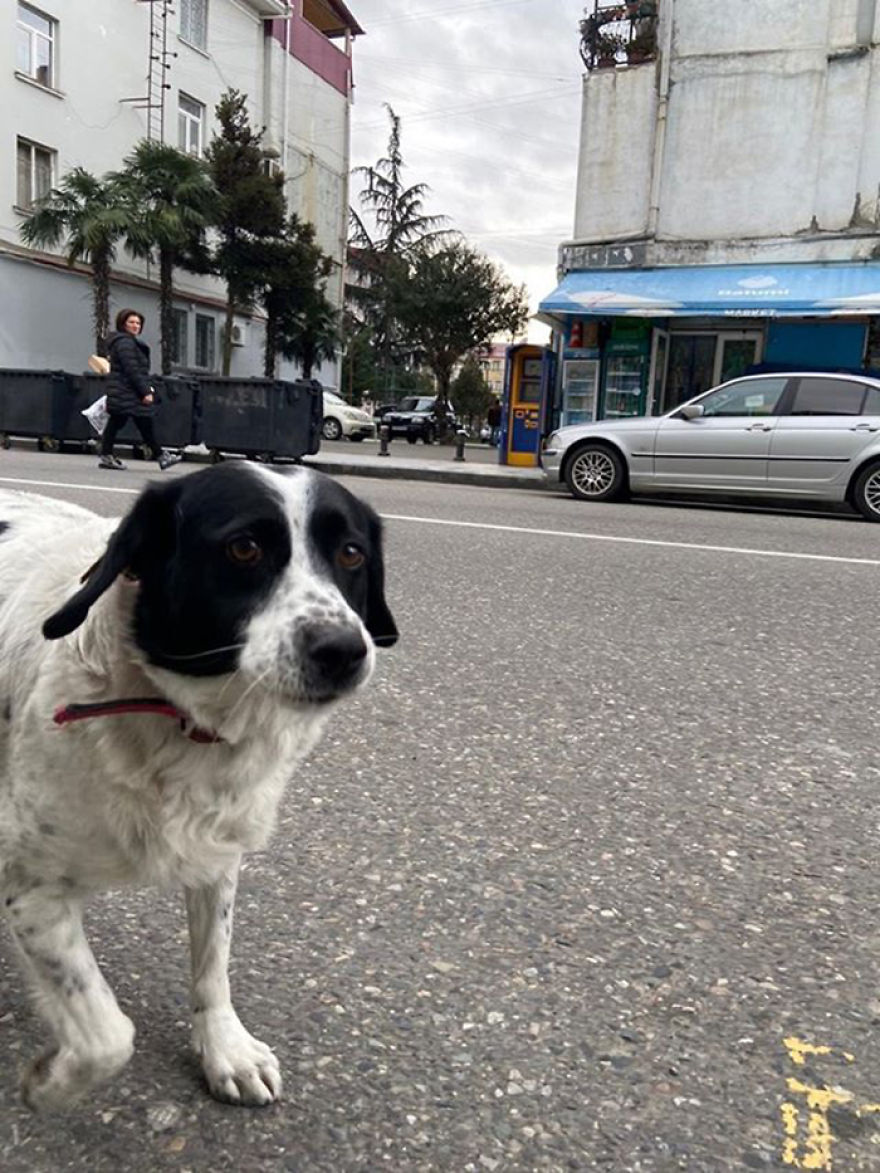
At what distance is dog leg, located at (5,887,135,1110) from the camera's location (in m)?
1.52

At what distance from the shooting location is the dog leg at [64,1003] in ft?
4.97

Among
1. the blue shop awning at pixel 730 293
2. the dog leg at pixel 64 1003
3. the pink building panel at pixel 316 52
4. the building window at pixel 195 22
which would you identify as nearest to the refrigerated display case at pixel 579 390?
the blue shop awning at pixel 730 293

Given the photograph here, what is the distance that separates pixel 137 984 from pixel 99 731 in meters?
0.68

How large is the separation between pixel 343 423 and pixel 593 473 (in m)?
18.9

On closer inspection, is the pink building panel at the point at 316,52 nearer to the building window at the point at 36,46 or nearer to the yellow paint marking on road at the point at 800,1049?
the building window at the point at 36,46

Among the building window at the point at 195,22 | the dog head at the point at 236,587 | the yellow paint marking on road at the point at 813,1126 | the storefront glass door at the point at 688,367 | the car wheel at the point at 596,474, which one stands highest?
the building window at the point at 195,22

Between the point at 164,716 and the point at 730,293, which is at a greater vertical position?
the point at 730,293

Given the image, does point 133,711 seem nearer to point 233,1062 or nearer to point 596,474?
point 233,1062

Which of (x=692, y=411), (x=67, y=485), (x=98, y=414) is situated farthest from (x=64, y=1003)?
(x=98, y=414)

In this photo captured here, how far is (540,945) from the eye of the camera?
2162mm

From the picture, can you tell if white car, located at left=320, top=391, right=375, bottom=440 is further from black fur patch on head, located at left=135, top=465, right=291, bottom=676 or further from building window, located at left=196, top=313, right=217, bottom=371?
black fur patch on head, located at left=135, top=465, right=291, bottom=676

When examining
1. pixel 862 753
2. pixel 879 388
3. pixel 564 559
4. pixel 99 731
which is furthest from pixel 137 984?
pixel 879 388

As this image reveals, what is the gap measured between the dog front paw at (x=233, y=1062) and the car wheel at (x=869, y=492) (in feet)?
37.1

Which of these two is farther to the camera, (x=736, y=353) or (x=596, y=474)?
(x=736, y=353)
